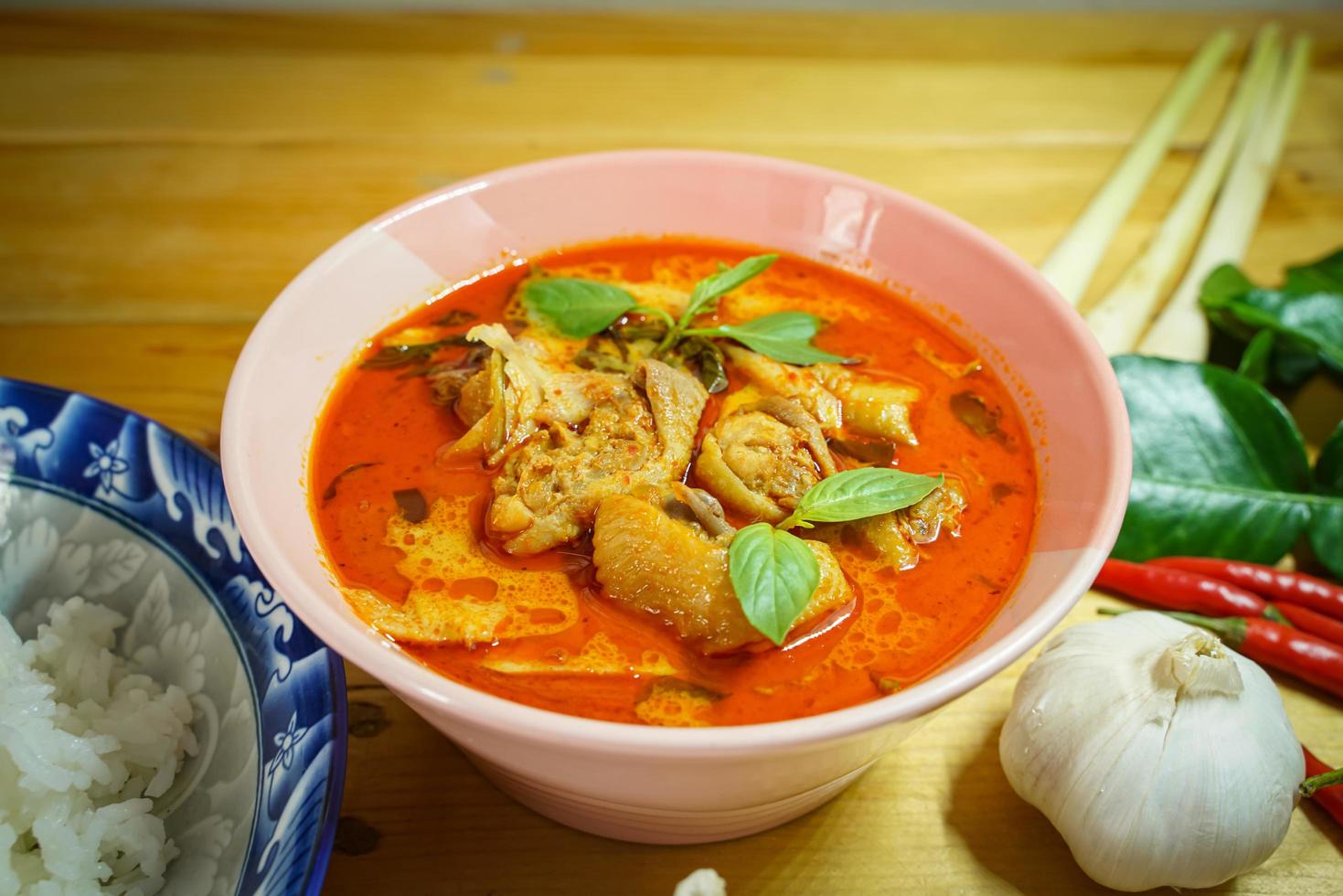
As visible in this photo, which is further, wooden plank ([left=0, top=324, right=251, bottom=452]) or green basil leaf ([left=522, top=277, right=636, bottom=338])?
wooden plank ([left=0, top=324, right=251, bottom=452])

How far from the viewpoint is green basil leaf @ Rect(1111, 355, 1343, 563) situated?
8.65 feet

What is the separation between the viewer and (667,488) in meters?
2.04

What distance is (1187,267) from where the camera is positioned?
354cm

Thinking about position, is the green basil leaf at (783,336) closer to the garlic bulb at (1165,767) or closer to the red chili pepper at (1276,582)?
the garlic bulb at (1165,767)

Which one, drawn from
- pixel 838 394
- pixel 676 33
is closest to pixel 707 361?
pixel 838 394

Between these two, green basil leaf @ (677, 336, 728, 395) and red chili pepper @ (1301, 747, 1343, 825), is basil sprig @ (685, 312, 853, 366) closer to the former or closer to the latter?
green basil leaf @ (677, 336, 728, 395)

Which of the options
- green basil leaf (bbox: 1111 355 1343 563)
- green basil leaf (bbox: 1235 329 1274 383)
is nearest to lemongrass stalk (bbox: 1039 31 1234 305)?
green basil leaf (bbox: 1111 355 1343 563)

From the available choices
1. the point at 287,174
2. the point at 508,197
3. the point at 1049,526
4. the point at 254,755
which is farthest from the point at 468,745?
A: the point at 287,174

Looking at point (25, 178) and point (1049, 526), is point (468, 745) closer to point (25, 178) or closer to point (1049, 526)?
point (1049, 526)

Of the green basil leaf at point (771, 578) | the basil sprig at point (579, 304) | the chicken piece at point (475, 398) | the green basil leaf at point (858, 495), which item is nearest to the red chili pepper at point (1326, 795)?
the green basil leaf at point (858, 495)

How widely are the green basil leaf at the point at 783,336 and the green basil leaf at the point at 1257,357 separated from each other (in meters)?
1.33

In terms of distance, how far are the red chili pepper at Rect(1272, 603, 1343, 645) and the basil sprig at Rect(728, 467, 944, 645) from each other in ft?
3.49

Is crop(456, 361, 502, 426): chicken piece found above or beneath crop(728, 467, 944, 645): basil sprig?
beneath

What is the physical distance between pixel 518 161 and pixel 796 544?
252 centimetres
